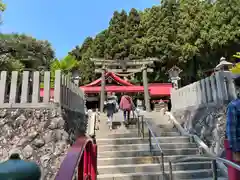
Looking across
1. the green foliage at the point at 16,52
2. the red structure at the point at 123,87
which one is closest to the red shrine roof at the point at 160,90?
the red structure at the point at 123,87

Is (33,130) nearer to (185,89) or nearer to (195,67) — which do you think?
(185,89)

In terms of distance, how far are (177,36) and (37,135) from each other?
1871 centimetres

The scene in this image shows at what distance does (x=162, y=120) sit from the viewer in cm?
931

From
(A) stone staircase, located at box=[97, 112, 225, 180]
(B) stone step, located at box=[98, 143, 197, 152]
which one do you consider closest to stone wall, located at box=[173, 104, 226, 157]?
(A) stone staircase, located at box=[97, 112, 225, 180]

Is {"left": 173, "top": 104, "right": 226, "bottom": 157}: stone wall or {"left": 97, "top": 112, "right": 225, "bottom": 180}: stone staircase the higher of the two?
{"left": 173, "top": 104, "right": 226, "bottom": 157}: stone wall

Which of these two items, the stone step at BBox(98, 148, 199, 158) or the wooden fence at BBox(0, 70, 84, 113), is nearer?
the wooden fence at BBox(0, 70, 84, 113)

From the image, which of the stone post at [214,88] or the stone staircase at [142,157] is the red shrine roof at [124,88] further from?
the stone post at [214,88]

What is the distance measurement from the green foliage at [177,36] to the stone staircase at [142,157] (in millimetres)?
14938

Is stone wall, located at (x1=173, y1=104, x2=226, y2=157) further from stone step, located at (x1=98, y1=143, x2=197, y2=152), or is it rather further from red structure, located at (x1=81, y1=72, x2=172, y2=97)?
red structure, located at (x1=81, y1=72, x2=172, y2=97)

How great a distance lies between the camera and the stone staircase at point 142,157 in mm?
5098

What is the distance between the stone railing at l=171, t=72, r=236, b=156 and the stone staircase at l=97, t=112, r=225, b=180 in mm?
478

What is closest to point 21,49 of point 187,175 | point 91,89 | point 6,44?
point 6,44

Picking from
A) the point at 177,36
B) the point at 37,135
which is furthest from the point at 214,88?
the point at 177,36

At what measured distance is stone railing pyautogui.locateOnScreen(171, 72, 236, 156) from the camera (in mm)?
5863
